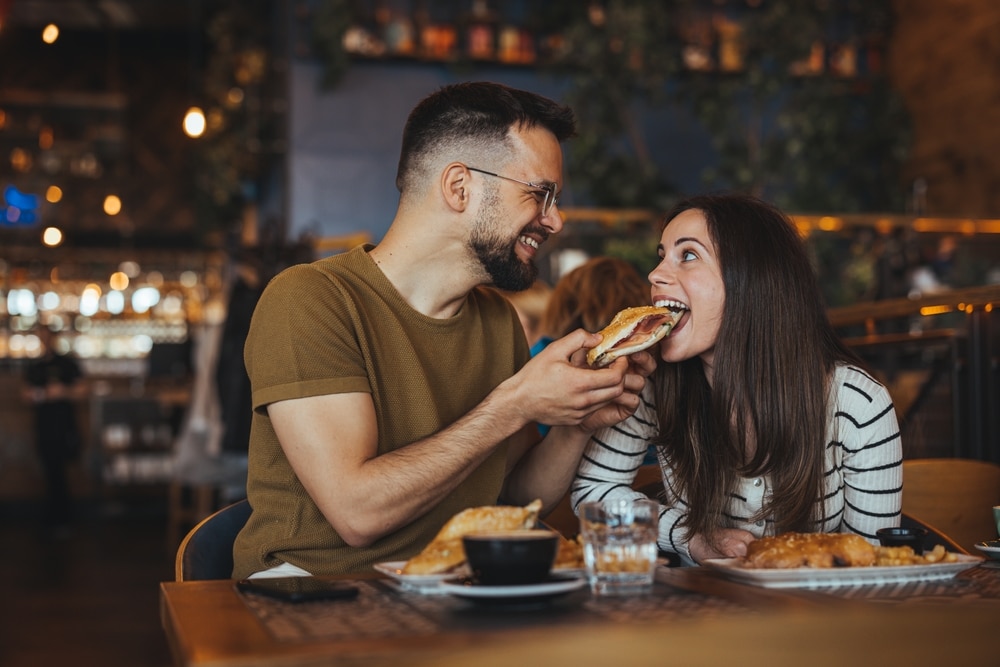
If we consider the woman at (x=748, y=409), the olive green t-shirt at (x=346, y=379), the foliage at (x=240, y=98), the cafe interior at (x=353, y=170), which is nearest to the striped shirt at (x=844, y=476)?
the woman at (x=748, y=409)

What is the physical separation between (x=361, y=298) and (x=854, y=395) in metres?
0.98

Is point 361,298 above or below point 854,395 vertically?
above

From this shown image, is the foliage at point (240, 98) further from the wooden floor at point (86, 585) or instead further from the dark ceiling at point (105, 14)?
the wooden floor at point (86, 585)

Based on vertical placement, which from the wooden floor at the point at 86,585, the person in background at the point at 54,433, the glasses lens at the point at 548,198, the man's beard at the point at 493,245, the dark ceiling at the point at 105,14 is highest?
the dark ceiling at the point at 105,14

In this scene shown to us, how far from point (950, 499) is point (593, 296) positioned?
144 centimetres

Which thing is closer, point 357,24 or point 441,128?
point 441,128

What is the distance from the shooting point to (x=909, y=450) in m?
3.82

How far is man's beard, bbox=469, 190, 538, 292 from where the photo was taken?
216cm

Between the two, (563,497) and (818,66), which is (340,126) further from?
(563,497)

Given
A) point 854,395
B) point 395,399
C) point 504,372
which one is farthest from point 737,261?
point 395,399

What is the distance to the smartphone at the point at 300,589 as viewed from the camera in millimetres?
1283

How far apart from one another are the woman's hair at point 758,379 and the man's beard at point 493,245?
0.43 metres

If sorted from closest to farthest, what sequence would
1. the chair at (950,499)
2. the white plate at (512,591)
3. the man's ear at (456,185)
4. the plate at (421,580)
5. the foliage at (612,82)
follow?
1. the white plate at (512,591)
2. the plate at (421,580)
3. the man's ear at (456,185)
4. the chair at (950,499)
5. the foliage at (612,82)

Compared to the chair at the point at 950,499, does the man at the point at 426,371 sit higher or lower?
higher
